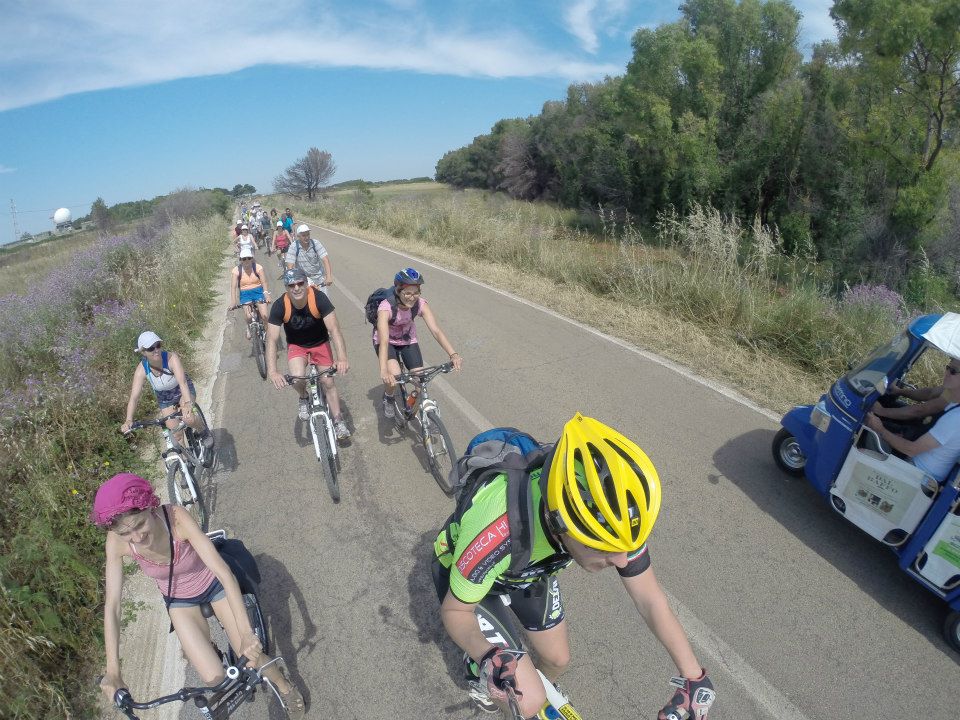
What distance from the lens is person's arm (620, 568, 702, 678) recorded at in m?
2.17

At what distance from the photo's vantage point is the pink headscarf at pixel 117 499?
260 centimetres

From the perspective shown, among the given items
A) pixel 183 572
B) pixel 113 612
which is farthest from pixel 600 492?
pixel 113 612

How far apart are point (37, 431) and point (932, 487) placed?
7749 millimetres

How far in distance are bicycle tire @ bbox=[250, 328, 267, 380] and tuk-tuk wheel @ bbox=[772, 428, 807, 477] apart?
696 cm

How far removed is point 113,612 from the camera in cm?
272

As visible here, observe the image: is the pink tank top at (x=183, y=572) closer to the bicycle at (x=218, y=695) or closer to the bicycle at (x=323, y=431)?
the bicycle at (x=218, y=695)

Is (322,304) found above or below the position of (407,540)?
above

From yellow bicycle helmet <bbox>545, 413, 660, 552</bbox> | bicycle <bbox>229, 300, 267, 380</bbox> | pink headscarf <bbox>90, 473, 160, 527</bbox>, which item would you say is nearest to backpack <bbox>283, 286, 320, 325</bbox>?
pink headscarf <bbox>90, 473, 160, 527</bbox>

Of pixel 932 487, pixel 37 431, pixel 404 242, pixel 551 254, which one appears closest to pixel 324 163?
pixel 404 242

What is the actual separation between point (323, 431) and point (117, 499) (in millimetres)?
2588

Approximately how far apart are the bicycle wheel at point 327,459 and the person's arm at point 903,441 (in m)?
4.26

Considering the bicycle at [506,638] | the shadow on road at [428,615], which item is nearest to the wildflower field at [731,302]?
the shadow on road at [428,615]

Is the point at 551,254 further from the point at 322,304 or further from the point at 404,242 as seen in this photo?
the point at 404,242

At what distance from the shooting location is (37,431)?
573cm
